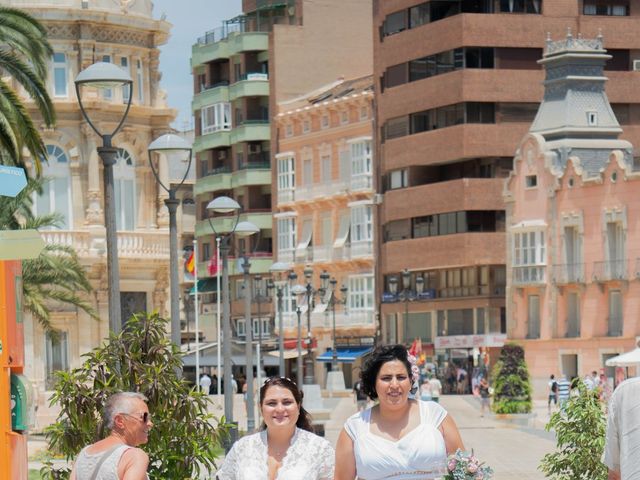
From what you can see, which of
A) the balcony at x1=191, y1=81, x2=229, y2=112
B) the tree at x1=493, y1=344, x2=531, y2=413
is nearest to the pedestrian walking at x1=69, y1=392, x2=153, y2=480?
the tree at x1=493, y1=344, x2=531, y2=413

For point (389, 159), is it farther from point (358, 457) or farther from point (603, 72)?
point (358, 457)

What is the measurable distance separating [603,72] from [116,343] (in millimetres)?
66150

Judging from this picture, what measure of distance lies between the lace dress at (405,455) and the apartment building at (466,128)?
72.6 metres

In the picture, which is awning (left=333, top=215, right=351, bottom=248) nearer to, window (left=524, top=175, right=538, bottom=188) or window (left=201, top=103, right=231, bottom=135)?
window (left=201, top=103, right=231, bottom=135)

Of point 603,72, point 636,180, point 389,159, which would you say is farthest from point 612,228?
point 389,159

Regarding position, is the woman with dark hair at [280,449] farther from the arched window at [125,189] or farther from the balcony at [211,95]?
the balcony at [211,95]

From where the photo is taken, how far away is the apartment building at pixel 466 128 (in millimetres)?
84500

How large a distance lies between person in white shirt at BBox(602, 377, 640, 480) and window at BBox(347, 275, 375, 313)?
83.4 meters

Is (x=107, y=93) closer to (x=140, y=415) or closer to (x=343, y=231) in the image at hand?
(x=140, y=415)

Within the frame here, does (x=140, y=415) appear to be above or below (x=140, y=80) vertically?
below

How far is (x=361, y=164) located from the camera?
94812 millimetres

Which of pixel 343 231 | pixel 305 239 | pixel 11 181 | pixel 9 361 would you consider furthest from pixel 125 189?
pixel 305 239

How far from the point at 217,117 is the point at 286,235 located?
29.7ft

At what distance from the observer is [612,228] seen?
73.9 metres
